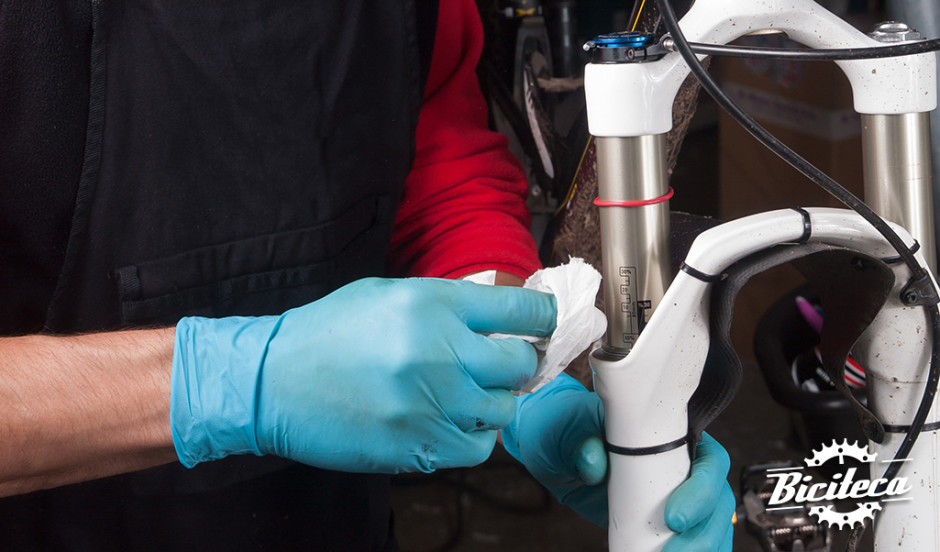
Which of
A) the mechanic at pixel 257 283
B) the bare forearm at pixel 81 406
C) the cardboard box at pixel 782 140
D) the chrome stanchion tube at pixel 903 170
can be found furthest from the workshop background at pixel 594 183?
the bare forearm at pixel 81 406

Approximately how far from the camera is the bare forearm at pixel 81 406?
552 millimetres

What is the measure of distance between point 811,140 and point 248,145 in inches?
55.6

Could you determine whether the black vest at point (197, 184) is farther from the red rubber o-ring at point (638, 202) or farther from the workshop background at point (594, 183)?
the red rubber o-ring at point (638, 202)


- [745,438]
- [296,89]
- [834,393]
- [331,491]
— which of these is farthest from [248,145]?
[745,438]

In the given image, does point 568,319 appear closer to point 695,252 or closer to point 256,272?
point 695,252

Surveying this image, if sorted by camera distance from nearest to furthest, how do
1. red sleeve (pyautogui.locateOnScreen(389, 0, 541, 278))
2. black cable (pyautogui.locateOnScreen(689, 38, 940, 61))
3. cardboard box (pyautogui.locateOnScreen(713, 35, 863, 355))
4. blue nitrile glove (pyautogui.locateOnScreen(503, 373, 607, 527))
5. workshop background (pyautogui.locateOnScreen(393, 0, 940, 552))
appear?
black cable (pyautogui.locateOnScreen(689, 38, 940, 61)), blue nitrile glove (pyautogui.locateOnScreen(503, 373, 607, 527)), red sleeve (pyautogui.locateOnScreen(389, 0, 541, 278)), workshop background (pyautogui.locateOnScreen(393, 0, 940, 552)), cardboard box (pyautogui.locateOnScreen(713, 35, 863, 355))

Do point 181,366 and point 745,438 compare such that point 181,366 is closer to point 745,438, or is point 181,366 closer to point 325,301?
point 325,301

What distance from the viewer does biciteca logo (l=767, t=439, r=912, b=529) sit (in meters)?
0.58

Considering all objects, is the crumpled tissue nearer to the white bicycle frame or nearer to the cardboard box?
the white bicycle frame

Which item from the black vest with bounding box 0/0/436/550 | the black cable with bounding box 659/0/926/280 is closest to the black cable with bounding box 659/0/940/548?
the black cable with bounding box 659/0/926/280

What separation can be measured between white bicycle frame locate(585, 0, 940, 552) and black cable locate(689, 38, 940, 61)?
3 centimetres

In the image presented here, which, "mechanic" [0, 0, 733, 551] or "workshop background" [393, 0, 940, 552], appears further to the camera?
"workshop background" [393, 0, 940, 552]

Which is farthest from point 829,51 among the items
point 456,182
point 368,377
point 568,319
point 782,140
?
point 782,140

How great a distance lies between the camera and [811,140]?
179 centimetres
